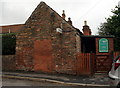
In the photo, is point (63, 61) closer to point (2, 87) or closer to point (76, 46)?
point (76, 46)

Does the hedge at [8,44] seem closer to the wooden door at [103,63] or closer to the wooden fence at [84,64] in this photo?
the wooden fence at [84,64]

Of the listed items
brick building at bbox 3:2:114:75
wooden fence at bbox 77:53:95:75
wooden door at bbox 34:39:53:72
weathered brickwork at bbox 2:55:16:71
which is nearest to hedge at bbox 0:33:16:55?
weathered brickwork at bbox 2:55:16:71

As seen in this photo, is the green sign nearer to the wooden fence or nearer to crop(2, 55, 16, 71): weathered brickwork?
the wooden fence

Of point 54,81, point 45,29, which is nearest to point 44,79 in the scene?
point 54,81

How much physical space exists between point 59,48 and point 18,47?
3.29m

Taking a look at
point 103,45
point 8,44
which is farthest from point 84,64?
point 8,44

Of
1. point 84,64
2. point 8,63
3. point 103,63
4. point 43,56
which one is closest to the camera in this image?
point 84,64

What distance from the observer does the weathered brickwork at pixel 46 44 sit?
11383 millimetres

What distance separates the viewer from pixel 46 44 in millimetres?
11914

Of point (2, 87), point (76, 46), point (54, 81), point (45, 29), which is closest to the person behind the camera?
point (2, 87)

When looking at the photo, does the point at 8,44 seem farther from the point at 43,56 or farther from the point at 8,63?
the point at 43,56

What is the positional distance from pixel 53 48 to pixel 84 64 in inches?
95.3

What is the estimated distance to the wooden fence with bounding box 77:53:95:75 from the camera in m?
10.9

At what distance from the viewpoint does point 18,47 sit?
500 inches
